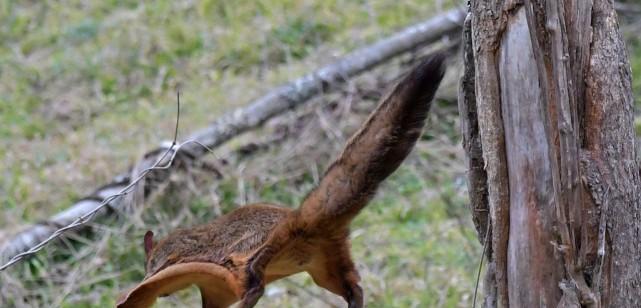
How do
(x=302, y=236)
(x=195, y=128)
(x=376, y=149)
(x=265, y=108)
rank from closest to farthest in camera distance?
(x=376, y=149)
(x=302, y=236)
(x=265, y=108)
(x=195, y=128)

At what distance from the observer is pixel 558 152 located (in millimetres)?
2580

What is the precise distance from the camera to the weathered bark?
562 cm

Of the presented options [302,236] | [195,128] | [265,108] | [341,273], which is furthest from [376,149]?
[195,128]

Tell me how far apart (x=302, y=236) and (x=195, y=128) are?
3.69m

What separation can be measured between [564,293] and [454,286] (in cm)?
219

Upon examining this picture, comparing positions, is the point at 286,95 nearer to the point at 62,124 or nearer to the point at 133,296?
the point at 62,124

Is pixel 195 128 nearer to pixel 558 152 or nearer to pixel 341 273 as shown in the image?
pixel 341 273

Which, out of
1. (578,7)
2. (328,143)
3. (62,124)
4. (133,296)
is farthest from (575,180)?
(62,124)

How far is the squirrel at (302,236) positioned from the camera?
9.56 feet

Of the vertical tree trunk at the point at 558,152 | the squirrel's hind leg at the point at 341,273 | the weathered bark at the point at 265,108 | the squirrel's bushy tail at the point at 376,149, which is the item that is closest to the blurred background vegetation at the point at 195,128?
the weathered bark at the point at 265,108

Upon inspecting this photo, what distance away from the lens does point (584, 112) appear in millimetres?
2641

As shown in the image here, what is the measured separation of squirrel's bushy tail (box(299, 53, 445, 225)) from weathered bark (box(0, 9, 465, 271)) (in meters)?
2.70

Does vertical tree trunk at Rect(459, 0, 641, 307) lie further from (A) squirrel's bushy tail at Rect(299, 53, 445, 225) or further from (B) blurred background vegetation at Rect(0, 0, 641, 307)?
(B) blurred background vegetation at Rect(0, 0, 641, 307)

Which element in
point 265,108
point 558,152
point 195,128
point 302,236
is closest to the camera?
point 558,152
